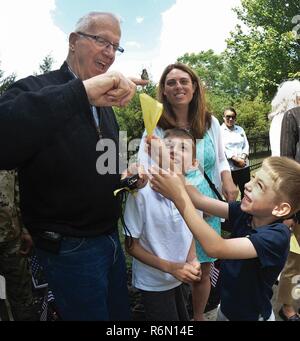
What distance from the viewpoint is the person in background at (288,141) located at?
2768 mm

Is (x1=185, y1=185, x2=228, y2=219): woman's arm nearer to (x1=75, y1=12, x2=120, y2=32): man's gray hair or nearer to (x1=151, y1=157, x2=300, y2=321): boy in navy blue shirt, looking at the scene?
(x1=151, y1=157, x2=300, y2=321): boy in navy blue shirt

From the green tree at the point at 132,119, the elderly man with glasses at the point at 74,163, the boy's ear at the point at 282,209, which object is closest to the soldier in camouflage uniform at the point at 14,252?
the elderly man with glasses at the point at 74,163

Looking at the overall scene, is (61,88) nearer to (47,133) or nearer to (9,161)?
(47,133)

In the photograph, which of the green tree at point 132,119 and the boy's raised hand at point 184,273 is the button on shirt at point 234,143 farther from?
the green tree at point 132,119

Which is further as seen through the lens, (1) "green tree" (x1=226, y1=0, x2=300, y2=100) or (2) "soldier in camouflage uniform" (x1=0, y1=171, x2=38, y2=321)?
(1) "green tree" (x1=226, y1=0, x2=300, y2=100)

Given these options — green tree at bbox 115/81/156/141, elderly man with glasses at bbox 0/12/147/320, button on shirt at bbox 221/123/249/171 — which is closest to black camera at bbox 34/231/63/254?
elderly man with glasses at bbox 0/12/147/320

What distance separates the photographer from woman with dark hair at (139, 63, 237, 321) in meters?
2.66

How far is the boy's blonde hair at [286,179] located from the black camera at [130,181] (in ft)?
2.13

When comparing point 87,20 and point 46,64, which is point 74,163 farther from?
point 46,64

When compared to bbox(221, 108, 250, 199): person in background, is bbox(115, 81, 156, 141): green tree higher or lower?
higher

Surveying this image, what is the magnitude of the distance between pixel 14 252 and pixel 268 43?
64.3 feet

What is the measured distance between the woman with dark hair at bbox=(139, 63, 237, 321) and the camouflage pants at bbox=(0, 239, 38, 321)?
127 centimetres

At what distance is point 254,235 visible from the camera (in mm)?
1630

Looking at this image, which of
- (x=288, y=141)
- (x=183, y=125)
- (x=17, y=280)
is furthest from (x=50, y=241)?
(x=288, y=141)
